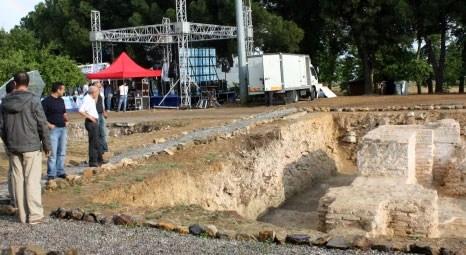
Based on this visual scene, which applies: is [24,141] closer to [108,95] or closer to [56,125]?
[56,125]

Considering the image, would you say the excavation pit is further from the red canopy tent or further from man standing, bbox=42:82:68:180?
the red canopy tent

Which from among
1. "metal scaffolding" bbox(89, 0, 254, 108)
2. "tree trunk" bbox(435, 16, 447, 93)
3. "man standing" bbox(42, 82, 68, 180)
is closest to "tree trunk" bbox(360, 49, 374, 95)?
"tree trunk" bbox(435, 16, 447, 93)

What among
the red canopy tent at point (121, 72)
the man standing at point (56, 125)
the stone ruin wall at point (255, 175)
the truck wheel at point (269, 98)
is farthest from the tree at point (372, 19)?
the man standing at point (56, 125)

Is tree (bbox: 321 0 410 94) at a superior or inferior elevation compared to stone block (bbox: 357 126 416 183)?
superior

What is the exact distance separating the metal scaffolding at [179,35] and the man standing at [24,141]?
21.6m

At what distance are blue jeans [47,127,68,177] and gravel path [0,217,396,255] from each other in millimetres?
2776

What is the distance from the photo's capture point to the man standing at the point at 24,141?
7.28 metres

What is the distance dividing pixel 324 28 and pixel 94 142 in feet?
89.5

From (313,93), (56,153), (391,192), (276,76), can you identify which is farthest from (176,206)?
(313,93)

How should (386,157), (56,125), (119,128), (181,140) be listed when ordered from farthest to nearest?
(119,128) → (181,140) → (386,157) → (56,125)

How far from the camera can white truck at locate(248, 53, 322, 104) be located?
27781 mm

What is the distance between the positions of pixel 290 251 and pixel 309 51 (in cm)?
3335

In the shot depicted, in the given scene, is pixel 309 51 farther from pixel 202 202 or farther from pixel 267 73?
pixel 202 202

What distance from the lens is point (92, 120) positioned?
11000 millimetres
